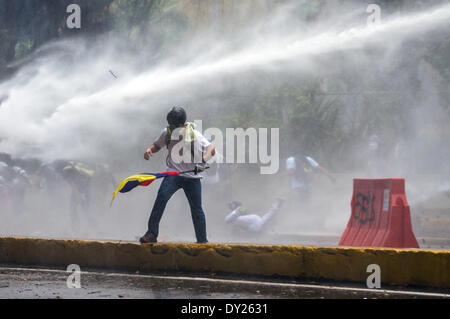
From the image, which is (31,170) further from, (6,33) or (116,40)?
(6,33)

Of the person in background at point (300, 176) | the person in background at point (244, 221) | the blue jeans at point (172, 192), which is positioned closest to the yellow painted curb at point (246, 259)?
the blue jeans at point (172, 192)

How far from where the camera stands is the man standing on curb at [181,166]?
7438 mm

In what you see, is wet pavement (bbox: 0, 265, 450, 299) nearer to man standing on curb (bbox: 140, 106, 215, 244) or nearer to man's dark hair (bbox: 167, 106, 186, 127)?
man standing on curb (bbox: 140, 106, 215, 244)

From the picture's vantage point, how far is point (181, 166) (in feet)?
24.6

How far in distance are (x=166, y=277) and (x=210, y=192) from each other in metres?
7.01

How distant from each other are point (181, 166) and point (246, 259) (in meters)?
1.24

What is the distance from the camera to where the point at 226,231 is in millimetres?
13125

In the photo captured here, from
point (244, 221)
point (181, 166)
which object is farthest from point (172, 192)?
point (244, 221)

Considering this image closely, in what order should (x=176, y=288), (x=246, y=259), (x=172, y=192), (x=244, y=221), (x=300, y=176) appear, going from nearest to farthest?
(x=176, y=288)
(x=246, y=259)
(x=172, y=192)
(x=244, y=221)
(x=300, y=176)

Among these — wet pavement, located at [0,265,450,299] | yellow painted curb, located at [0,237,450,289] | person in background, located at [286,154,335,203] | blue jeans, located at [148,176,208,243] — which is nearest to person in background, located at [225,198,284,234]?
person in background, located at [286,154,335,203]

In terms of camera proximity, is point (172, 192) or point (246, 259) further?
point (172, 192)

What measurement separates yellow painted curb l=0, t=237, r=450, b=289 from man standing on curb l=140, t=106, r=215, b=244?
0.29 meters

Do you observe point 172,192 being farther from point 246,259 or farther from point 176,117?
point 246,259
